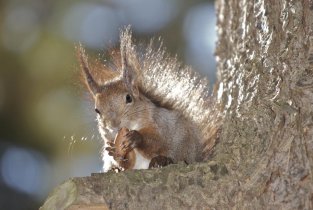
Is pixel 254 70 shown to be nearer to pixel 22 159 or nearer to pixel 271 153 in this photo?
pixel 271 153

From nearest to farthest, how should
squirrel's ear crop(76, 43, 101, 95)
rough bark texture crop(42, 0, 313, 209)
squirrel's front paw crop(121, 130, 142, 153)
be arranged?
rough bark texture crop(42, 0, 313, 209) → squirrel's front paw crop(121, 130, 142, 153) → squirrel's ear crop(76, 43, 101, 95)

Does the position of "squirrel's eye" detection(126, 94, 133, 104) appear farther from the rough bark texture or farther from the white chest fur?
the rough bark texture

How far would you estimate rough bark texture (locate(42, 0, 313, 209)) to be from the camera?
2.09m

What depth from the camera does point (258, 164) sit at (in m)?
2.15

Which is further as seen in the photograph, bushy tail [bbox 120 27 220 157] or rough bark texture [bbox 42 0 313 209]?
bushy tail [bbox 120 27 220 157]

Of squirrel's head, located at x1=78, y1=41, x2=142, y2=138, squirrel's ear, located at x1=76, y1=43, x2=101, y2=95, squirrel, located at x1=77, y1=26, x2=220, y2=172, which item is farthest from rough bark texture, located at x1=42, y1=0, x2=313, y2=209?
squirrel's ear, located at x1=76, y1=43, x2=101, y2=95

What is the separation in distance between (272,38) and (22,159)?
2029mm

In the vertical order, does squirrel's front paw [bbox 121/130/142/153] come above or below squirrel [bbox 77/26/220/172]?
below

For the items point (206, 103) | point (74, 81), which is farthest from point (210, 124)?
point (74, 81)

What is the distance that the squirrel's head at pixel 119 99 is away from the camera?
2.66 meters

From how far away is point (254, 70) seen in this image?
2.55 meters

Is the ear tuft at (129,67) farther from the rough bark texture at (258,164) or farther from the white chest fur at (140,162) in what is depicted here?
the rough bark texture at (258,164)

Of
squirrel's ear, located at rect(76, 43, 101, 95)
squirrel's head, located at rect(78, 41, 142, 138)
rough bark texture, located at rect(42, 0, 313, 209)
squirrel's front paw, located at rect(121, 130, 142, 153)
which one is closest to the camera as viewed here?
rough bark texture, located at rect(42, 0, 313, 209)

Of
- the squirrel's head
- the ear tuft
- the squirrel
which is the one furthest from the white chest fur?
the ear tuft
